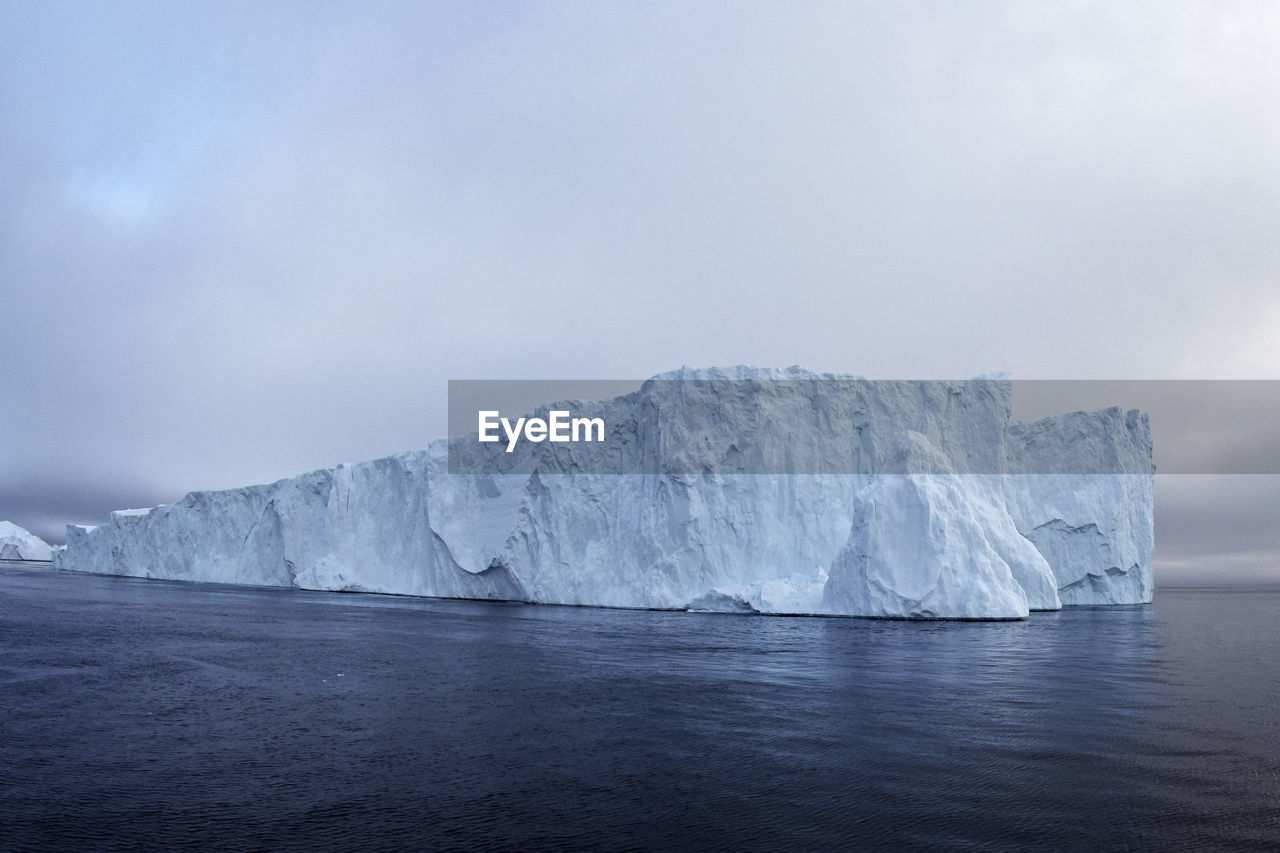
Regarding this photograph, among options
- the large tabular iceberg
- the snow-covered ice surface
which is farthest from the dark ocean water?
the snow-covered ice surface

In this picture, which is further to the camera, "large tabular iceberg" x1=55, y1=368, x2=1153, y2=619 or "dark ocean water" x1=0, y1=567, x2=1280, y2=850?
"large tabular iceberg" x1=55, y1=368, x2=1153, y2=619

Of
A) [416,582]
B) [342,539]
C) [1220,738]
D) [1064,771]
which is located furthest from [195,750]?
[342,539]

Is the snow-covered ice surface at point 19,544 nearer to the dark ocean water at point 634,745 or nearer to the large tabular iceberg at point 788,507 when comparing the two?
the large tabular iceberg at point 788,507

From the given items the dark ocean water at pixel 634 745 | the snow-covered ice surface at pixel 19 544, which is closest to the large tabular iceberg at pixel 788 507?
the dark ocean water at pixel 634 745

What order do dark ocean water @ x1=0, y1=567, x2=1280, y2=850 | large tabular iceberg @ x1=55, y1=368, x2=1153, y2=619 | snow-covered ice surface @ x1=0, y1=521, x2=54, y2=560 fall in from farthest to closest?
1. snow-covered ice surface @ x1=0, y1=521, x2=54, y2=560
2. large tabular iceberg @ x1=55, y1=368, x2=1153, y2=619
3. dark ocean water @ x1=0, y1=567, x2=1280, y2=850

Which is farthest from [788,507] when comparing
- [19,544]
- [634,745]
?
[19,544]

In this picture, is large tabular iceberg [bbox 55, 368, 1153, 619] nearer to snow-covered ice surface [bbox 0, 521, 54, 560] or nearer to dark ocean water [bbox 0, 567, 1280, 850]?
dark ocean water [bbox 0, 567, 1280, 850]
